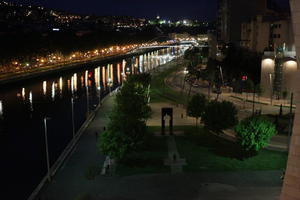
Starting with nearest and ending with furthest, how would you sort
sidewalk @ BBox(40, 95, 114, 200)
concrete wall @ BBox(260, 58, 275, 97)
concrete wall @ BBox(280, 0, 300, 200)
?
concrete wall @ BBox(280, 0, 300, 200) → sidewalk @ BBox(40, 95, 114, 200) → concrete wall @ BBox(260, 58, 275, 97)

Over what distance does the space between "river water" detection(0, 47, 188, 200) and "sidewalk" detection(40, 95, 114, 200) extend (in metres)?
2.45

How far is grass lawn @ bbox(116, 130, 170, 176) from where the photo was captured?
19.9 meters

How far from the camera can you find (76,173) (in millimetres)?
19547

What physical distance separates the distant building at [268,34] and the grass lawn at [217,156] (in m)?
25.3

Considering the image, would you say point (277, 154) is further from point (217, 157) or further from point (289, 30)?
point (289, 30)

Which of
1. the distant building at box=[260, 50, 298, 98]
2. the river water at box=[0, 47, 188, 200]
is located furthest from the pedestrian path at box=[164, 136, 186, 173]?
the distant building at box=[260, 50, 298, 98]

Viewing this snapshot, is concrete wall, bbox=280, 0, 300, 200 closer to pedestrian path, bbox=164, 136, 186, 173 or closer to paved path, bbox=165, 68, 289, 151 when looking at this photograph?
pedestrian path, bbox=164, 136, 186, 173

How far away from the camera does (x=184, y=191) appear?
1716cm

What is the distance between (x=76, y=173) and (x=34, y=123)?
19.4 metres

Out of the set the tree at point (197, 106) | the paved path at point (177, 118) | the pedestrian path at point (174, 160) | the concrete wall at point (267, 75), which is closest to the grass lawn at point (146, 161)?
the pedestrian path at point (174, 160)

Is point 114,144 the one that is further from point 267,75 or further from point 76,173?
point 267,75

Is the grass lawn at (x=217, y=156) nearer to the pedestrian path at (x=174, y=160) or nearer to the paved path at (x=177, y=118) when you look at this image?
the pedestrian path at (x=174, y=160)

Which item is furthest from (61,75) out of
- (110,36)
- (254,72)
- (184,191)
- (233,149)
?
(110,36)

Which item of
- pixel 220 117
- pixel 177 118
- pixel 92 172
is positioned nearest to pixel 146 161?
pixel 92 172
